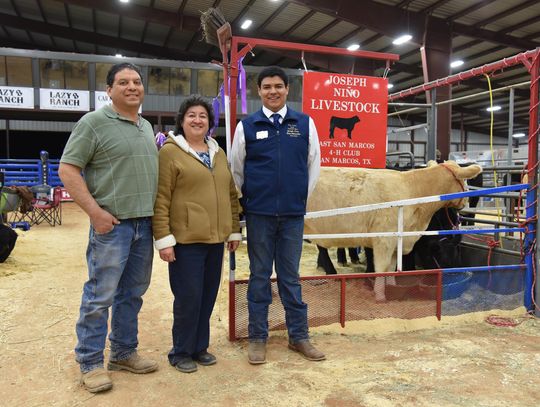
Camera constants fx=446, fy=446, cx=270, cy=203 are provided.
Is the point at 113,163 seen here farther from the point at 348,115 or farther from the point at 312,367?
the point at 348,115

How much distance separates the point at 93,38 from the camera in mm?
22016

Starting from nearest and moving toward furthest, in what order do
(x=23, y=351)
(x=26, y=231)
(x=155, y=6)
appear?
(x=23, y=351)
(x=26, y=231)
(x=155, y=6)

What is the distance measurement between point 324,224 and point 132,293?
2.33m

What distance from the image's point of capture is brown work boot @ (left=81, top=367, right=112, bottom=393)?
8.21ft

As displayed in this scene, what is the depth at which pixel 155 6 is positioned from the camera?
16.9 metres

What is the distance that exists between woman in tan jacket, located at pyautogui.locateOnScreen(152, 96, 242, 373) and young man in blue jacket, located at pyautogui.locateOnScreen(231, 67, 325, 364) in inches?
6.5

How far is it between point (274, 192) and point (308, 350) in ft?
3.64

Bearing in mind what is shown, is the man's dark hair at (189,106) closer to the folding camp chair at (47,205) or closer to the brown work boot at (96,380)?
the brown work boot at (96,380)

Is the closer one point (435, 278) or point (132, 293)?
point (132, 293)

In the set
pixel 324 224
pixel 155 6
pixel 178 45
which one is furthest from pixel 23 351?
pixel 178 45

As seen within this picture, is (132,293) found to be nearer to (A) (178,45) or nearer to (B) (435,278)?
(B) (435,278)

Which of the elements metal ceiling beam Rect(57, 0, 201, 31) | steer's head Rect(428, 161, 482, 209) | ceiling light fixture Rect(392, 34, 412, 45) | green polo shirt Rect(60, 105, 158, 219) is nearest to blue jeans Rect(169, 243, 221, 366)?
green polo shirt Rect(60, 105, 158, 219)

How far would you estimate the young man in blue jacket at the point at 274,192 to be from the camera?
9.58 ft

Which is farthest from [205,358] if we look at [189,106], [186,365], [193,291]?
[189,106]
